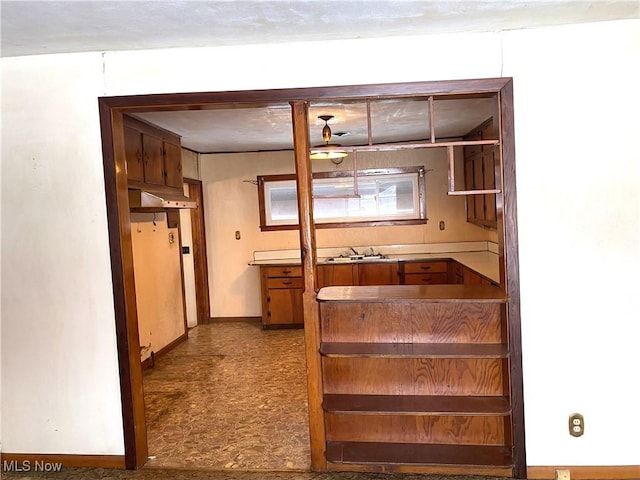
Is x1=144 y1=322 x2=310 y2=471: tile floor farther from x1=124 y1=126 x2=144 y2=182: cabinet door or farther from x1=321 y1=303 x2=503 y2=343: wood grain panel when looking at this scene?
x1=124 y1=126 x2=144 y2=182: cabinet door

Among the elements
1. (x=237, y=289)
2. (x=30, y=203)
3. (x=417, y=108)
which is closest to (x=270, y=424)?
(x=30, y=203)

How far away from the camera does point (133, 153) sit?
3.61 m

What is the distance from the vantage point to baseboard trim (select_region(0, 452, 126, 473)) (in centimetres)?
260

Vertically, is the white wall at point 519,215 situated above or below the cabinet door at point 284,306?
above

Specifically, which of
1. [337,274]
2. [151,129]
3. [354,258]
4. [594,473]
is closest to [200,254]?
[337,274]

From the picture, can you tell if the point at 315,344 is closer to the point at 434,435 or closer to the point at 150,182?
the point at 434,435

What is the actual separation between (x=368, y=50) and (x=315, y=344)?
156cm

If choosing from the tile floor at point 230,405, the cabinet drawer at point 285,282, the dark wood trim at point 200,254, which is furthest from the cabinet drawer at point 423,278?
the dark wood trim at point 200,254

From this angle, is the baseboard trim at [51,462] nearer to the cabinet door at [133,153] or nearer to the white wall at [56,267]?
the white wall at [56,267]

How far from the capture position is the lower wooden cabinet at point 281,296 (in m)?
5.48

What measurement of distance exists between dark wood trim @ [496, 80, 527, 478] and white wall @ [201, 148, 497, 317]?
3.30 meters

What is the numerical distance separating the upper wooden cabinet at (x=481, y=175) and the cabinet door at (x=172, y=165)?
112 inches

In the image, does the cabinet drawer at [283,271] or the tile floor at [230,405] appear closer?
the tile floor at [230,405]

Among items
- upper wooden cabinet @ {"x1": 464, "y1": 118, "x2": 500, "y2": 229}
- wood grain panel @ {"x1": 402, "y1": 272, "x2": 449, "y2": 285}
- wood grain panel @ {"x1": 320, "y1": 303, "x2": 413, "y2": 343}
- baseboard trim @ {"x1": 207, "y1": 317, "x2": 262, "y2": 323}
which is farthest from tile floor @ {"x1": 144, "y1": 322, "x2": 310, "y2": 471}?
upper wooden cabinet @ {"x1": 464, "y1": 118, "x2": 500, "y2": 229}
